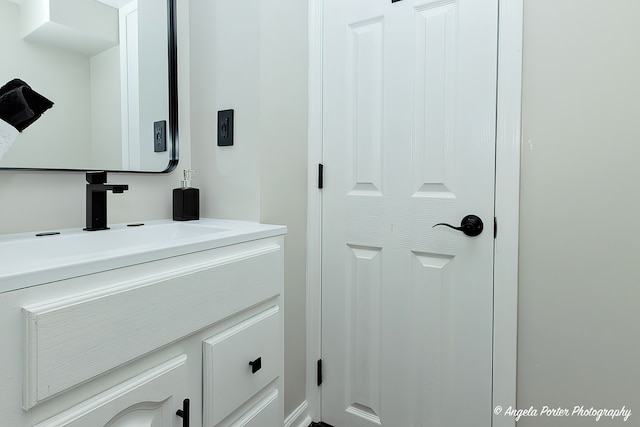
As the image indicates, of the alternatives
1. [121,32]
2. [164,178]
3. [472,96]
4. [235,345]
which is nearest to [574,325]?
[472,96]

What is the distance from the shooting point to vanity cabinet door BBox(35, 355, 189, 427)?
56cm

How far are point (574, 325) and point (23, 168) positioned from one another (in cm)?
157

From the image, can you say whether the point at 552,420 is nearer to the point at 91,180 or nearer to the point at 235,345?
the point at 235,345

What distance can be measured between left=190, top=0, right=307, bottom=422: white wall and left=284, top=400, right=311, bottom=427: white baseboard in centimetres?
4

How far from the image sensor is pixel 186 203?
1.21 meters

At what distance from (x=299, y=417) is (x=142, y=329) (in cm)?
100

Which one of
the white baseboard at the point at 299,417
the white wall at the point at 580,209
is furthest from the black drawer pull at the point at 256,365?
the white wall at the point at 580,209

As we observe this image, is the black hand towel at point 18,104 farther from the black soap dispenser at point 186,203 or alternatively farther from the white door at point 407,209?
the white door at point 407,209

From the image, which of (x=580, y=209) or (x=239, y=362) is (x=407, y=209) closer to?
(x=580, y=209)

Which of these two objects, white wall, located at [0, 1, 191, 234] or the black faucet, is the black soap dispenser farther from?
the black faucet

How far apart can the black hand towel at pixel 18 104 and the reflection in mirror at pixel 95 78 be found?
4.6 inches

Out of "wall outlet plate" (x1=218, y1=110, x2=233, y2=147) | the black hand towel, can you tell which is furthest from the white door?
the black hand towel

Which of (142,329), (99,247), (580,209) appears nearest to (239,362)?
(142,329)

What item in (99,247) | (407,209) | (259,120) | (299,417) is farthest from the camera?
(299,417)
